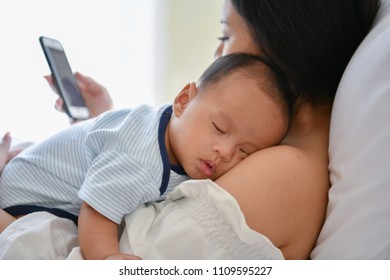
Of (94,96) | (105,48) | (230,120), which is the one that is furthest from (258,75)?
(105,48)

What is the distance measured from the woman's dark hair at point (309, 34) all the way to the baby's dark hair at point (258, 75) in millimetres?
40

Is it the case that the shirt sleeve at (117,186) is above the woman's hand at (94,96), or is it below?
above

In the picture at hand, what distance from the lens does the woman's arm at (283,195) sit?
710 millimetres

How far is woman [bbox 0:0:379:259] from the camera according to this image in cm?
72

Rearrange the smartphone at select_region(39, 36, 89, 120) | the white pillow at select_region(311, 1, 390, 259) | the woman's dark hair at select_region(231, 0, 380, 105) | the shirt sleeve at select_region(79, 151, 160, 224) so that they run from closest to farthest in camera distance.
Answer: the white pillow at select_region(311, 1, 390, 259)
the shirt sleeve at select_region(79, 151, 160, 224)
the woman's dark hair at select_region(231, 0, 380, 105)
the smartphone at select_region(39, 36, 89, 120)

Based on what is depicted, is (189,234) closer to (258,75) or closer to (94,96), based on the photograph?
(258,75)

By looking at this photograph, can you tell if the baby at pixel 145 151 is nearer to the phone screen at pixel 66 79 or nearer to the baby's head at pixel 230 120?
the baby's head at pixel 230 120

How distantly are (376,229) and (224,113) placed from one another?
13.8 inches

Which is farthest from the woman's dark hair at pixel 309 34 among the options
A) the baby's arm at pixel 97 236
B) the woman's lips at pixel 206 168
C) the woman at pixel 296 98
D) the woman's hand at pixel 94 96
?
the woman's hand at pixel 94 96

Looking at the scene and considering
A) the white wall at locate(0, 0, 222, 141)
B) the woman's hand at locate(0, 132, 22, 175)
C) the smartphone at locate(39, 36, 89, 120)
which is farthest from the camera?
the white wall at locate(0, 0, 222, 141)

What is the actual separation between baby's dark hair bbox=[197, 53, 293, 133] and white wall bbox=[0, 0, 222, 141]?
1.54 m

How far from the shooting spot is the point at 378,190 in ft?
2.14

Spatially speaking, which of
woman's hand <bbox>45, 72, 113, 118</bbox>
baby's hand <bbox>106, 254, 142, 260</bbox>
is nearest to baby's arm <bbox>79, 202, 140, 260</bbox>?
baby's hand <bbox>106, 254, 142, 260</bbox>

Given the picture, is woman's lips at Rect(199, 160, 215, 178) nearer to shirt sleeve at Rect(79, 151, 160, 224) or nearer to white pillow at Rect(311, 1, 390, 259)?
shirt sleeve at Rect(79, 151, 160, 224)
